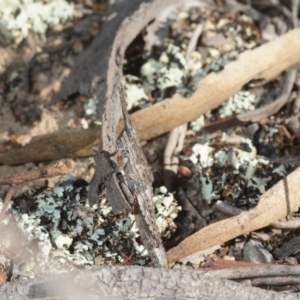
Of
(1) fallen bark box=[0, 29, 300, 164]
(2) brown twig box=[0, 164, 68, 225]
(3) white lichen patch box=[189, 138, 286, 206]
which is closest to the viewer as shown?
(2) brown twig box=[0, 164, 68, 225]

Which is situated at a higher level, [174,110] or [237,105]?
[174,110]

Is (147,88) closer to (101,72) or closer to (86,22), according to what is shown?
(101,72)

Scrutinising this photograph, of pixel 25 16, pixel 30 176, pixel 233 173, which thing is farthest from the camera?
pixel 25 16

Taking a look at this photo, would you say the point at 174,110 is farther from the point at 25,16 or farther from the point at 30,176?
the point at 25,16

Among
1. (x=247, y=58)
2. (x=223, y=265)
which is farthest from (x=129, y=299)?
(x=247, y=58)

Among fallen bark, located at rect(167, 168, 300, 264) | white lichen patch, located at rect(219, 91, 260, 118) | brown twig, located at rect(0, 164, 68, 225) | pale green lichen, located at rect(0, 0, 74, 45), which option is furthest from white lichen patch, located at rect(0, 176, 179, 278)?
pale green lichen, located at rect(0, 0, 74, 45)

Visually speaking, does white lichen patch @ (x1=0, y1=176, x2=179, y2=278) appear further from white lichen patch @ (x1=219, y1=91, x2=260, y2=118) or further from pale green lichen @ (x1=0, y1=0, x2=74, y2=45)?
pale green lichen @ (x1=0, y1=0, x2=74, y2=45)

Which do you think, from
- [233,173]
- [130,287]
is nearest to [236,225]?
[233,173]

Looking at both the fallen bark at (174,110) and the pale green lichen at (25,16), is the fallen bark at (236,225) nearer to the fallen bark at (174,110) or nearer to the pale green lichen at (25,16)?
the fallen bark at (174,110)

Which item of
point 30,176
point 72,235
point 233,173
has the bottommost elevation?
point 233,173
